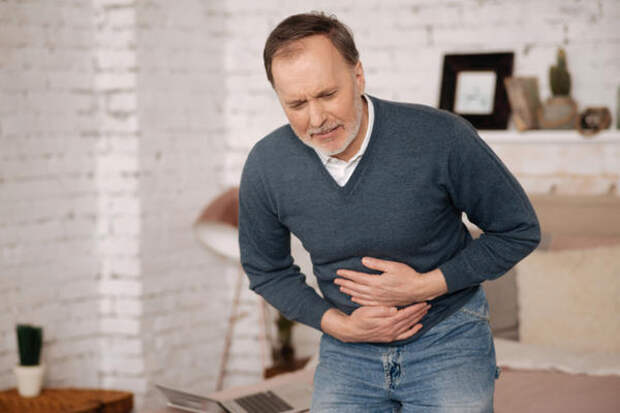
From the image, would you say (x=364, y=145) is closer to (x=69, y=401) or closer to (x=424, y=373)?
(x=424, y=373)

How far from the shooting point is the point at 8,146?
3.17m

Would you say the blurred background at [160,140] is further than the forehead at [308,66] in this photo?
Yes

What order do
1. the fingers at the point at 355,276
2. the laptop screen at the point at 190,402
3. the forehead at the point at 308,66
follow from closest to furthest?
1. the forehead at the point at 308,66
2. the fingers at the point at 355,276
3. the laptop screen at the point at 190,402

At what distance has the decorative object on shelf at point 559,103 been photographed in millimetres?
3085

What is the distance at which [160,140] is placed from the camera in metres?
3.58

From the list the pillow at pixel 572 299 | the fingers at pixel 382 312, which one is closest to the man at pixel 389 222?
the fingers at pixel 382 312

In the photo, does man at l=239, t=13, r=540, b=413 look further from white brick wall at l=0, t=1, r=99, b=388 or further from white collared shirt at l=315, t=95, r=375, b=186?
white brick wall at l=0, t=1, r=99, b=388

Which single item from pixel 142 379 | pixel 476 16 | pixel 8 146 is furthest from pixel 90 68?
pixel 476 16

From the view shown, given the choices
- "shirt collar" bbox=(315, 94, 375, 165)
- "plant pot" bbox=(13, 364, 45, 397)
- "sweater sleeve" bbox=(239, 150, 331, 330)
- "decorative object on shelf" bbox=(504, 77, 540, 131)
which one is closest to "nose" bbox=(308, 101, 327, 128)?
"shirt collar" bbox=(315, 94, 375, 165)

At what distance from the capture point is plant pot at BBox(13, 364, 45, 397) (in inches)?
123

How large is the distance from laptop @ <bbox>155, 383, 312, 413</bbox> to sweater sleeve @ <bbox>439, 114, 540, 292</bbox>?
690 mm

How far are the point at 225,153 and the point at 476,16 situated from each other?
1.38 metres

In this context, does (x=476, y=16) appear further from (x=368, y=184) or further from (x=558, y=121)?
(x=368, y=184)

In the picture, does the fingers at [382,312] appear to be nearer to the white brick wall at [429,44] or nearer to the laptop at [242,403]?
the laptop at [242,403]
